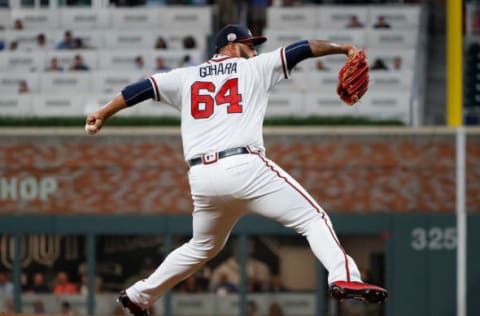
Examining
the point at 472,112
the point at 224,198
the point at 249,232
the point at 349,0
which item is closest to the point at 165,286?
the point at 224,198

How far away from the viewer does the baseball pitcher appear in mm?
7207

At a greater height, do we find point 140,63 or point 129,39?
point 129,39

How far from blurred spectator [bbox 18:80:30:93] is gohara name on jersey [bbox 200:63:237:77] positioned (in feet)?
39.0

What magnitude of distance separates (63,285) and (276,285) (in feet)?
10.0

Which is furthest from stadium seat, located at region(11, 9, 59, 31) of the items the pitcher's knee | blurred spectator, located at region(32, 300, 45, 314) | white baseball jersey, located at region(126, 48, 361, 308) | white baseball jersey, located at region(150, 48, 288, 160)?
white baseball jersey, located at region(150, 48, 288, 160)

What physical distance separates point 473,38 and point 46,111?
670 centimetres

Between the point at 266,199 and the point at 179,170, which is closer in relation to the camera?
the point at 266,199

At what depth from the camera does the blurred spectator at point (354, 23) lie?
1950 centimetres

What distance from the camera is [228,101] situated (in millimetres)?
7344

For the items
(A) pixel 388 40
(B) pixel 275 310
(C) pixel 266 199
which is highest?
(A) pixel 388 40

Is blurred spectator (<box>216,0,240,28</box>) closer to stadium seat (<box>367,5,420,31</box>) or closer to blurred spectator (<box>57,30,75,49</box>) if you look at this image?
stadium seat (<box>367,5,420,31</box>)

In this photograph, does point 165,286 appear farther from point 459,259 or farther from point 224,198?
point 459,259

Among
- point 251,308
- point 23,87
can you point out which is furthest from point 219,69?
point 23,87

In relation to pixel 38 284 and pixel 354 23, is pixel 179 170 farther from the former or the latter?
pixel 354 23
